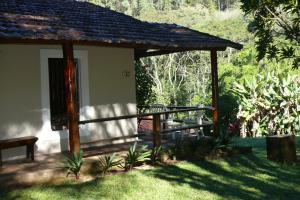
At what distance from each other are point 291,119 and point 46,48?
1017 centimetres

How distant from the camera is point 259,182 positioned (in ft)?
27.9

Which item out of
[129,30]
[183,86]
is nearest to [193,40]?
[129,30]

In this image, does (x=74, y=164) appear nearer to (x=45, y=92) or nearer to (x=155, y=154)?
(x=155, y=154)

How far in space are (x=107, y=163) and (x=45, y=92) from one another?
2.56m

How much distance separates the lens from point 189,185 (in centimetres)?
830

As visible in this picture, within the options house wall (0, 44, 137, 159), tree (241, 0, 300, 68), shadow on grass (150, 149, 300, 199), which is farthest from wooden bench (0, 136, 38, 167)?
tree (241, 0, 300, 68)

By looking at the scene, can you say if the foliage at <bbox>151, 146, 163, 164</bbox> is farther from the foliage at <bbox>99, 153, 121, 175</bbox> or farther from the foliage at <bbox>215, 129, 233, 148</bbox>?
the foliage at <bbox>215, 129, 233, 148</bbox>

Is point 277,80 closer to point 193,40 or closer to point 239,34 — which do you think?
point 193,40

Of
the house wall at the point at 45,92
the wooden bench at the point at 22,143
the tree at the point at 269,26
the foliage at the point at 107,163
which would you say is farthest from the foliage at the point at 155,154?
the tree at the point at 269,26

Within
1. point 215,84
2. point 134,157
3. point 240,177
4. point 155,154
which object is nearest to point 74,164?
point 134,157

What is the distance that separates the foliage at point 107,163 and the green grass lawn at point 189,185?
269 millimetres

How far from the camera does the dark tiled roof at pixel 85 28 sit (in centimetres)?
838

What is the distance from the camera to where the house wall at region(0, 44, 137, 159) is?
9828 mm

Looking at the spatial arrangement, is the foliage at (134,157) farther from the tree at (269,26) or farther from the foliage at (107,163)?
the tree at (269,26)
